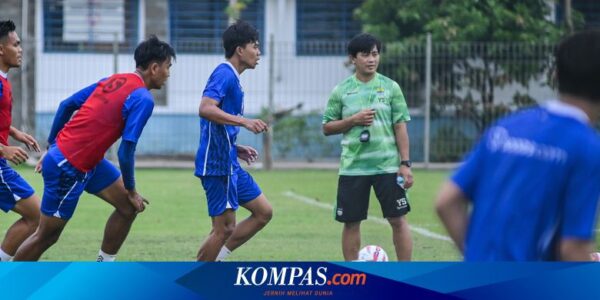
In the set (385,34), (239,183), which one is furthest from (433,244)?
(385,34)

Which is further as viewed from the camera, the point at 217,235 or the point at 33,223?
the point at 33,223

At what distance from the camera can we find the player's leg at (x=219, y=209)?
9.20 m

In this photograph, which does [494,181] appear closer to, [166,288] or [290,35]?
[166,288]

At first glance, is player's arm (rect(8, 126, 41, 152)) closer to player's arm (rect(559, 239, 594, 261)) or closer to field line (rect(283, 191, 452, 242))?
field line (rect(283, 191, 452, 242))

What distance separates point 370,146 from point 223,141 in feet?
4.11

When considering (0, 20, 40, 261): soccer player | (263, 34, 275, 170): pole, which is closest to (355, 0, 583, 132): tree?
(263, 34, 275, 170): pole

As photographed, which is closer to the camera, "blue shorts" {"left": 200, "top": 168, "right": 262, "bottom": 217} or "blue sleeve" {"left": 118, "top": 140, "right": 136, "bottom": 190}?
"blue sleeve" {"left": 118, "top": 140, "right": 136, "bottom": 190}

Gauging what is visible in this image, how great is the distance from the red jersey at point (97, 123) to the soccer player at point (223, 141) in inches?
24.5

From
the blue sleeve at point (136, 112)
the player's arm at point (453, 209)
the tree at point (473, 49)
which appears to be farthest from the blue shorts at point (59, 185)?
the tree at point (473, 49)

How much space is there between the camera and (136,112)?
8617 millimetres

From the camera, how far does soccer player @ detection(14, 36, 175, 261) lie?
8742 mm

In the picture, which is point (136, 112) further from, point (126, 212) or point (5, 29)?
point (5, 29)

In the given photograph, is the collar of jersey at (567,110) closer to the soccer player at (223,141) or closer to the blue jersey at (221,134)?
the soccer player at (223,141)

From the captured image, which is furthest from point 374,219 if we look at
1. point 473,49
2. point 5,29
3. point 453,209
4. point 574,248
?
point 473,49
